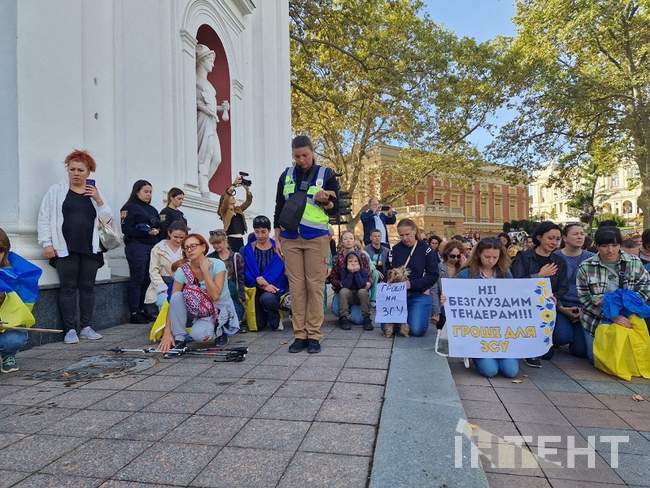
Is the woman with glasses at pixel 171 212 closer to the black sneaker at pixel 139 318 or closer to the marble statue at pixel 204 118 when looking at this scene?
the black sneaker at pixel 139 318

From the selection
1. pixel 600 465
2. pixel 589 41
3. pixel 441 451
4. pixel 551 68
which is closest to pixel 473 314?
pixel 600 465

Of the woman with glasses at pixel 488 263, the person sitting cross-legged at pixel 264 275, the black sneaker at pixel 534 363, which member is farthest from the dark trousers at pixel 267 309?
the black sneaker at pixel 534 363

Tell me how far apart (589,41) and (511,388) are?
19.2 m

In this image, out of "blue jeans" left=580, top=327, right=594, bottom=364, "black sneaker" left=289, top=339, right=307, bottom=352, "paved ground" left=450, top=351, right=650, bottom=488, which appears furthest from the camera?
"blue jeans" left=580, top=327, right=594, bottom=364

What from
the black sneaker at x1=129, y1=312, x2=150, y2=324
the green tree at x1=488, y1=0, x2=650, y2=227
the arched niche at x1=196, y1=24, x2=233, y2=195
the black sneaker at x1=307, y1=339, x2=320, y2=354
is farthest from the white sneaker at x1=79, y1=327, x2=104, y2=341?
the green tree at x1=488, y1=0, x2=650, y2=227

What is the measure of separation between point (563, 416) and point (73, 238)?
513 cm

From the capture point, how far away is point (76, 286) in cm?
521

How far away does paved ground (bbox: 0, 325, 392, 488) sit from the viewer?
7.00 feet

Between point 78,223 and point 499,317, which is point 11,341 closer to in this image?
point 78,223

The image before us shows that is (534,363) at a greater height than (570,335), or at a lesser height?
lesser

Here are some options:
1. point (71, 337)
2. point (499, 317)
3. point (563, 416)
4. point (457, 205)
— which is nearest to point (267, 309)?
point (71, 337)

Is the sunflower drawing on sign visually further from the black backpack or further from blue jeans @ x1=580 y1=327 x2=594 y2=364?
the black backpack

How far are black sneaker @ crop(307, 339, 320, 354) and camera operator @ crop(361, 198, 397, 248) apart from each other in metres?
4.53

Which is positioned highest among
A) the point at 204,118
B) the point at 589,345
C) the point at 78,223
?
the point at 204,118
